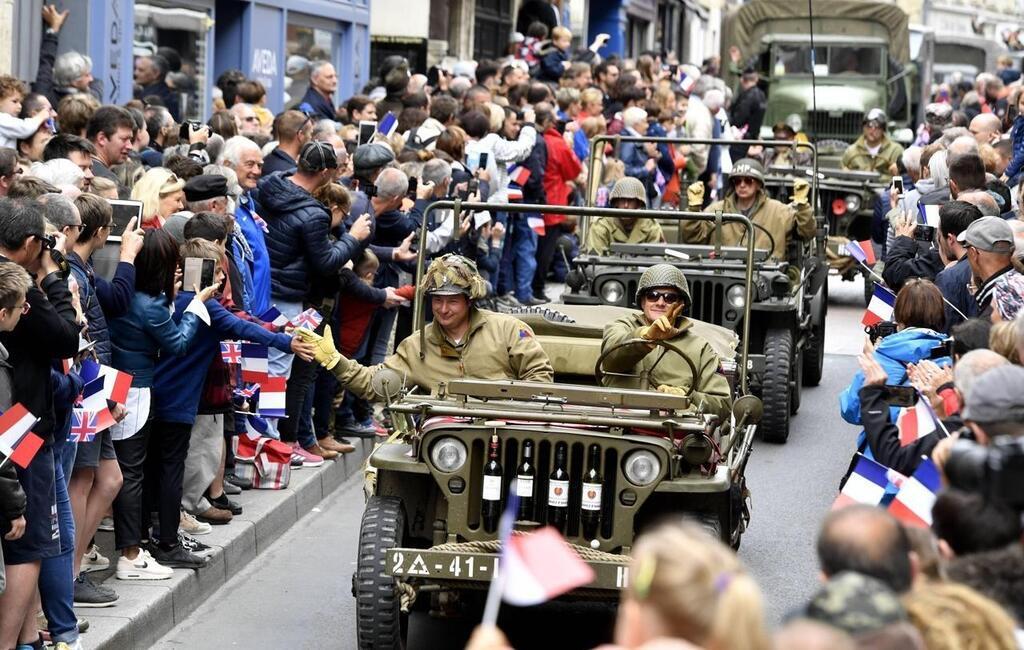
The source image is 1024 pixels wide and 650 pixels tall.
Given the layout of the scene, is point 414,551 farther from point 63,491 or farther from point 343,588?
point 343,588

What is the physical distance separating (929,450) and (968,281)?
2.89m

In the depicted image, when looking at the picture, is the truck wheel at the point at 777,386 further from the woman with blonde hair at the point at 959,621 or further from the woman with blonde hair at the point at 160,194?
the woman with blonde hair at the point at 959,621

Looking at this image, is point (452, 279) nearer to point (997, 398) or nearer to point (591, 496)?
point (591, 496)

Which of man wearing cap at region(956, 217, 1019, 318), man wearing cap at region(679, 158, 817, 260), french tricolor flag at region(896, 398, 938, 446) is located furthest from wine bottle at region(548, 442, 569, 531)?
man wearing cap at region(679, 158, 817, 260)

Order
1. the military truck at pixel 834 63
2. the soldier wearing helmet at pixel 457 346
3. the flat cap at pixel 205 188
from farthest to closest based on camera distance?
1. the military truck at pixel 834 63
2. the flat cap at pixel 205 188
3. the soldier wearing helmet at pixel 457 346

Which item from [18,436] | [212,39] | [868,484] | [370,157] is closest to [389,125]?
[370,157]

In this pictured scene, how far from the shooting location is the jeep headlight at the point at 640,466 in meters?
6.70

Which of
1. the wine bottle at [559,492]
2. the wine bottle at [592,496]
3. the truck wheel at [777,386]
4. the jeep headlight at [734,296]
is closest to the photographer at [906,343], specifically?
the wine bottle at [592,496]

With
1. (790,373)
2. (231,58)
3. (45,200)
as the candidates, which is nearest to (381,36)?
(231,58)

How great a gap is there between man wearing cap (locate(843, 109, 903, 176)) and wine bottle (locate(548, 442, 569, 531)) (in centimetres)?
1445

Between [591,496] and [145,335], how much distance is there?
2.18 m

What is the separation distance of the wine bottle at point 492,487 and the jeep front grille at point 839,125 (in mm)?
18814

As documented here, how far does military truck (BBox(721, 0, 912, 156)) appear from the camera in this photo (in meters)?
25.4

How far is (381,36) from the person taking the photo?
2388 centimetres
